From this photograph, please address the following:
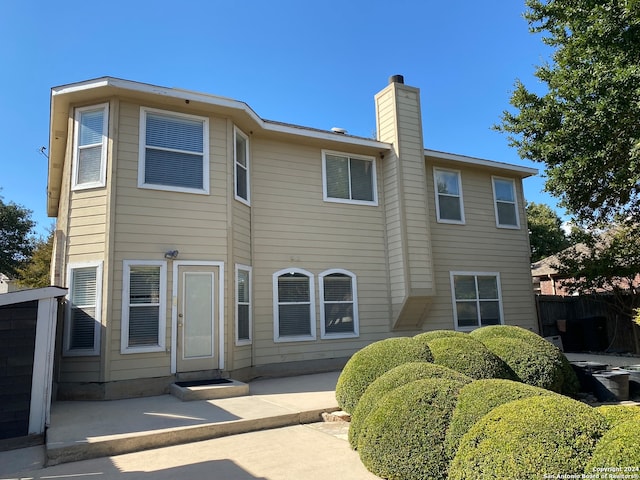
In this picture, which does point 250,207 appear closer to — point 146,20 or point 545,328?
point 146,20

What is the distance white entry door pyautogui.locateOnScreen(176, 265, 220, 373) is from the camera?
7.51 meters

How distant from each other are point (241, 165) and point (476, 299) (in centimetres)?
728

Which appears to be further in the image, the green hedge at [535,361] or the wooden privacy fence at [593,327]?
the wooden privacy fence at [593,327]

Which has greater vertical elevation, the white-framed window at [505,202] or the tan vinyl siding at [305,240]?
the white-framed window at [505,202]

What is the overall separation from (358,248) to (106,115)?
19.6 ft

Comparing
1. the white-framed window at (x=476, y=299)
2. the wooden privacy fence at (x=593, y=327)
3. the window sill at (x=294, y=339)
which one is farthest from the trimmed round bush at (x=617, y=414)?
the wooden privacy fence at (x=593, y=327)

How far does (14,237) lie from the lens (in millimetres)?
26141

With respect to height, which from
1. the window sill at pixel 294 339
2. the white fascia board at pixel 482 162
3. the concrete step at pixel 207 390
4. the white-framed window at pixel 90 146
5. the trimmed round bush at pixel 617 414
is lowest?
the concrete step at pixel 207 390

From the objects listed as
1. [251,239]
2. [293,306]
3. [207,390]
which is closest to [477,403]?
[207,390]

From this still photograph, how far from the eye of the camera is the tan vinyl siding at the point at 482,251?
11.2 meters

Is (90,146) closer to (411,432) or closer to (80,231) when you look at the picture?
(80,231)

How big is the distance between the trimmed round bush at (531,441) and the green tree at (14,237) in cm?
2923

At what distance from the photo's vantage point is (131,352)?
7.09 metres

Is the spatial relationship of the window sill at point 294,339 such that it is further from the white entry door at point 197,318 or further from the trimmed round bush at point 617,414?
the trimmed round bush at point 617,414
